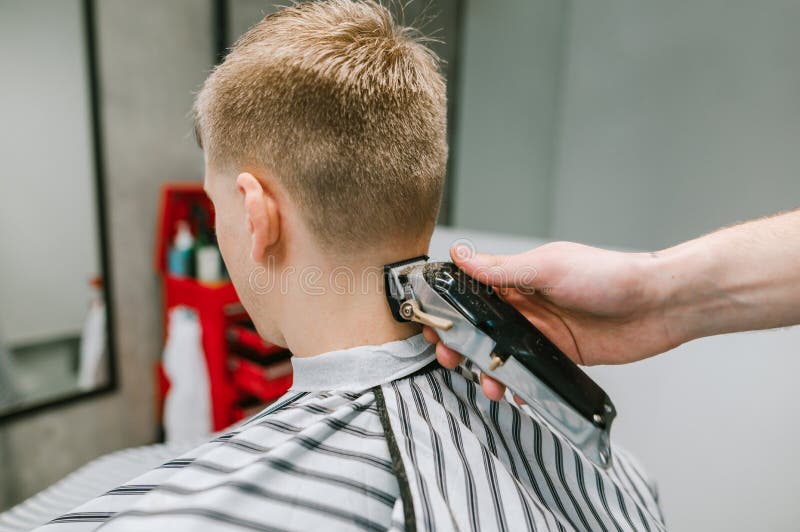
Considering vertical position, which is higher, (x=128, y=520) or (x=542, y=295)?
(x=542, y=295)

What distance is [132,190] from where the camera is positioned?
214 cm

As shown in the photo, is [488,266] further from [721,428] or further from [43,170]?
[43,170]

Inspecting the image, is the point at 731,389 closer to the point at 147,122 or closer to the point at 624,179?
the point at 624,179

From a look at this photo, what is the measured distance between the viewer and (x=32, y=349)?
193 cm

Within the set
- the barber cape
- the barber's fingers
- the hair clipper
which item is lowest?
the barber cape

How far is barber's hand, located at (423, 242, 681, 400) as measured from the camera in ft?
3.00

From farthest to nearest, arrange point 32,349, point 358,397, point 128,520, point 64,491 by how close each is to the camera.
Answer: point 32,349
point 64,491
point 358,397
point 128,520

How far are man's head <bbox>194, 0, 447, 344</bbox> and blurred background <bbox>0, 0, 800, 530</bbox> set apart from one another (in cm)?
86

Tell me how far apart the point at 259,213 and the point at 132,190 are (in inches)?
65.0

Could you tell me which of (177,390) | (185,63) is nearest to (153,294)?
(177,390)

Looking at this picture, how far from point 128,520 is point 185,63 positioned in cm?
219

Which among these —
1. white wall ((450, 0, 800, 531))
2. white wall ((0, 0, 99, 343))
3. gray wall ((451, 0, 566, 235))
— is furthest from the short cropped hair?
gray wall ((451, 0, 566, 235))

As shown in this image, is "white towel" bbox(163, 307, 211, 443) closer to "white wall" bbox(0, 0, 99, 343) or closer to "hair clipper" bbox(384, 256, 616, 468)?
"white wall" bbox(0, 0, 99, 343)

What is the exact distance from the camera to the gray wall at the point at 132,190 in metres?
2.00
